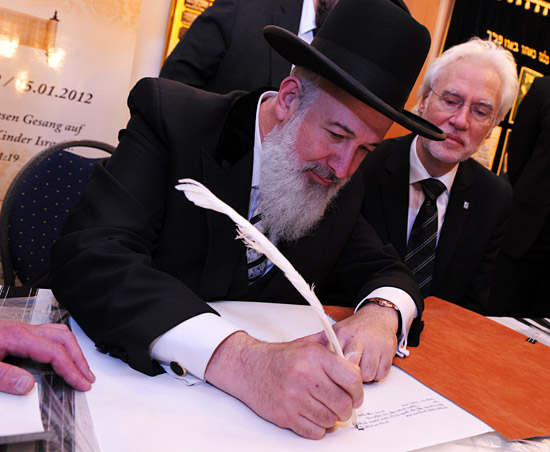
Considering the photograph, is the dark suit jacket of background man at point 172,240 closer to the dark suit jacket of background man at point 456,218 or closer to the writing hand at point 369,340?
the writing hand at point 369,340

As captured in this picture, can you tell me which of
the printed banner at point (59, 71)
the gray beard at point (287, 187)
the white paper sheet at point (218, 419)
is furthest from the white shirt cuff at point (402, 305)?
the printed banner at point (59, 71)

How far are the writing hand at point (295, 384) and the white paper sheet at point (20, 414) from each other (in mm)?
338

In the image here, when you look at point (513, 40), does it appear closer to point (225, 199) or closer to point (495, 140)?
point (495, 140)

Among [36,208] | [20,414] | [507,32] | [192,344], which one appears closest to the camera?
[20,414]

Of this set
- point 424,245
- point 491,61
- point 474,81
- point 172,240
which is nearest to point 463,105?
point 474,81

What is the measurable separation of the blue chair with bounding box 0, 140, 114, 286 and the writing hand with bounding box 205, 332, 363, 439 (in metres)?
1.05

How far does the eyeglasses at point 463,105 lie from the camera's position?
Answer: 2.52 meters

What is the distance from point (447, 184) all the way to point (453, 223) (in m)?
0.20

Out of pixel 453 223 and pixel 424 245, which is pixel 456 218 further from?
pixel 424 245

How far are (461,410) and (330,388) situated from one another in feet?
1.31

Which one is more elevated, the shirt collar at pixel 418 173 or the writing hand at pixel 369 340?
the shirt collar at pixel 418 173

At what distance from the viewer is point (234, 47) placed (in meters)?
2.72

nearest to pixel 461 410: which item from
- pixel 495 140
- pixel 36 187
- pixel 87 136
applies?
pixel 36 187

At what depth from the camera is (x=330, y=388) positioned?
93cm
